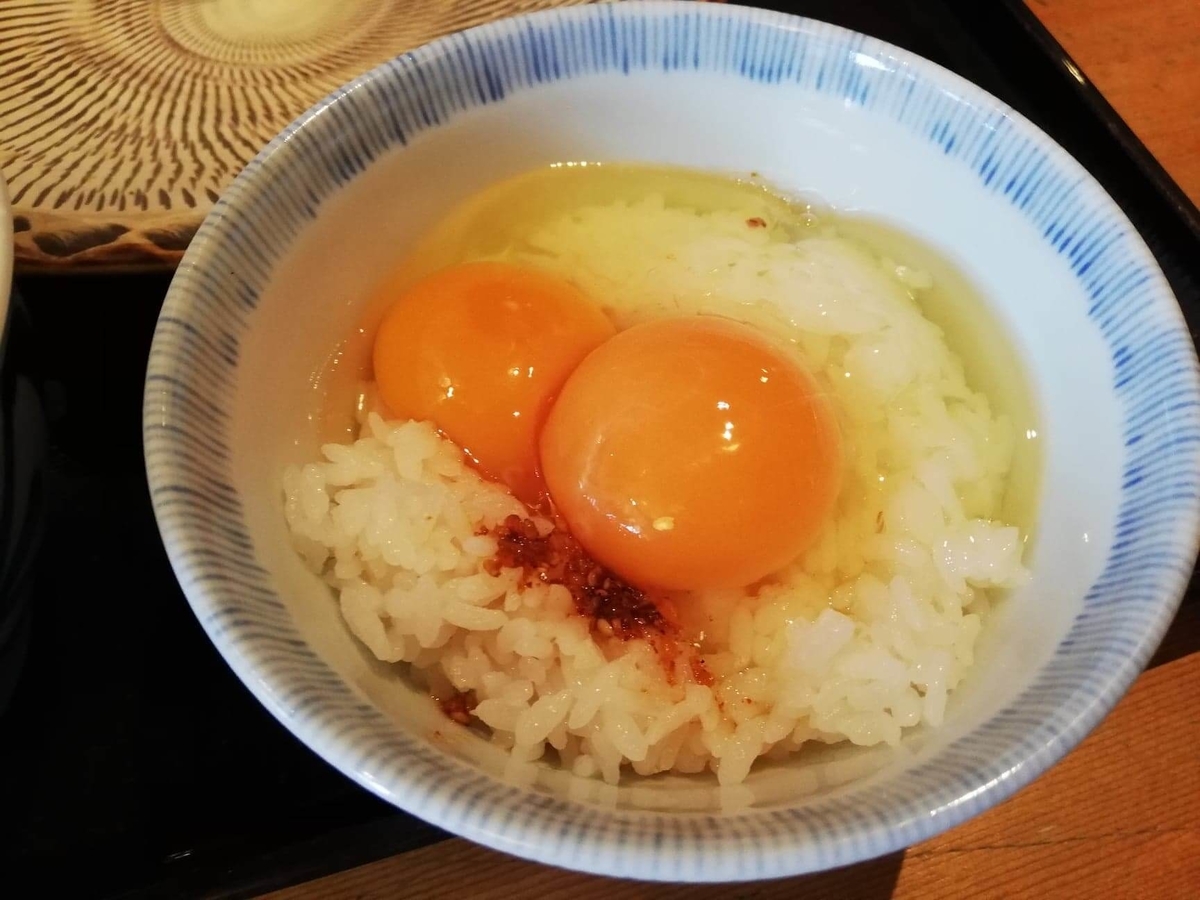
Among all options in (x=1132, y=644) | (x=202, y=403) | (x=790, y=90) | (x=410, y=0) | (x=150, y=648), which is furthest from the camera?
(x=410, y=0)

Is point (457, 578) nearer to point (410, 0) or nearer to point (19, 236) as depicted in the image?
point (19, 236)

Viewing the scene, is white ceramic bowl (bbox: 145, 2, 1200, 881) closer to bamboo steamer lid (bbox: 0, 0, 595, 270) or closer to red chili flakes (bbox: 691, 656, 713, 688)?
red chili flakes (bbox: 691, 656, 713, 688)

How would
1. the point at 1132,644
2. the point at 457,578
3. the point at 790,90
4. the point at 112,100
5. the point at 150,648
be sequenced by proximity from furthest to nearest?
the point at 112,100 → the point at 790,90 → the point at 150,648 → the point at 457,578 → the point at 1132,644

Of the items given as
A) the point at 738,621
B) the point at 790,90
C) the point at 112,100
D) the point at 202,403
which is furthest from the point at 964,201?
the point at 112,100

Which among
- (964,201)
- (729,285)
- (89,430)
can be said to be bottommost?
(89,430)

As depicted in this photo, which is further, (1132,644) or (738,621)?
(738,621)

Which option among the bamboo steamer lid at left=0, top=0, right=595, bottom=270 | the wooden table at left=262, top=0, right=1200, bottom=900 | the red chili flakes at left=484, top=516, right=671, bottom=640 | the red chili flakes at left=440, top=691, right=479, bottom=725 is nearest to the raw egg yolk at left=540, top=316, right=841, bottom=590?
the red chili flakes at left=484, top=516, right=671, bottom=640

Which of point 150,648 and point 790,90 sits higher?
point 790,90

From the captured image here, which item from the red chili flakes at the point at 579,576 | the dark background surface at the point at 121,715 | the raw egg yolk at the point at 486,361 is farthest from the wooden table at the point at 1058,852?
the raw egg yolk at the point at 486,361
